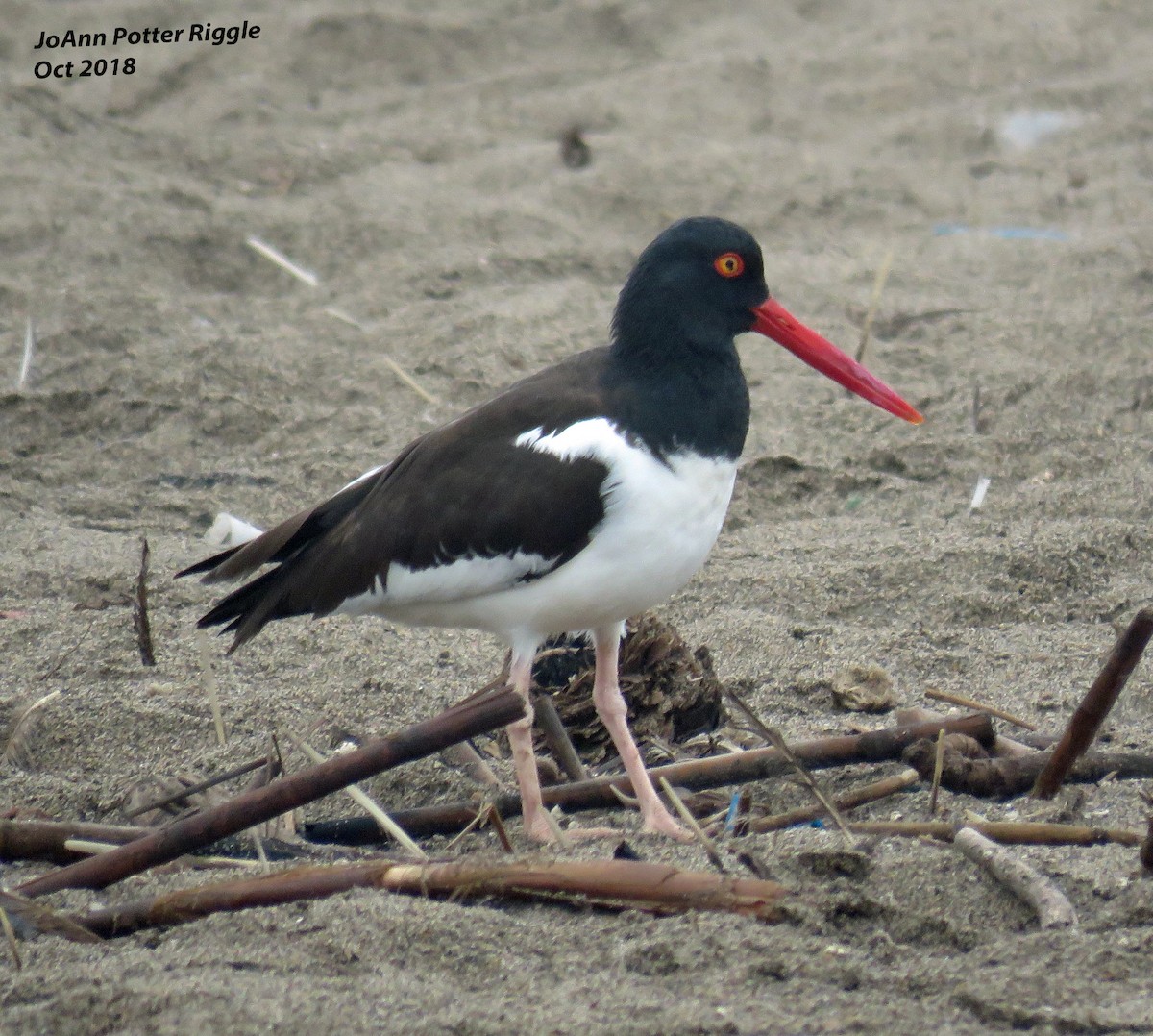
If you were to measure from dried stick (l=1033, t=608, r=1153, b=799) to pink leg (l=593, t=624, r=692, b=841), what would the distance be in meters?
0.79

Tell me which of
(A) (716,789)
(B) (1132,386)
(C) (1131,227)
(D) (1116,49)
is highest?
(D) (1116,49)

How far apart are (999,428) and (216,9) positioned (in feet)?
20.7

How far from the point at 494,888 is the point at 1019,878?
97 cm

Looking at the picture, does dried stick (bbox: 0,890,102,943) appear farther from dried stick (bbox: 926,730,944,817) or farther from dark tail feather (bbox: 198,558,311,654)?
dried stick (bbox: 926,730,944,817)

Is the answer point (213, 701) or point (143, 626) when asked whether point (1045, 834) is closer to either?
point (213, 701)

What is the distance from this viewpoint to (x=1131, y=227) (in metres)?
7.61

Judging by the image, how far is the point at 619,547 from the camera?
3.69 m

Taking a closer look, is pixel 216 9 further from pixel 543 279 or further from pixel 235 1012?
pixel 235 1012

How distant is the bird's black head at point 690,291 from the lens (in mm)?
3977

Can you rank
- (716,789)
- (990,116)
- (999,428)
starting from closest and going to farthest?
(716,789) → (999,428) → (990,116)

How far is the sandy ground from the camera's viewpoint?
271 centimetres

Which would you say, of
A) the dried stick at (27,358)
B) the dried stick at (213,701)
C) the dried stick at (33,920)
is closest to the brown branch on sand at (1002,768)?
the dried stick at (213,701)

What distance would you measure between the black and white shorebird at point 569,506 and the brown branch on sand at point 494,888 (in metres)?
0.52

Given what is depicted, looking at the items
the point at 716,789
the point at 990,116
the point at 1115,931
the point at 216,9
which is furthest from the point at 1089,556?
the point at 216,9
